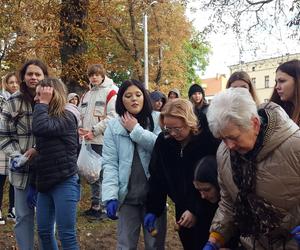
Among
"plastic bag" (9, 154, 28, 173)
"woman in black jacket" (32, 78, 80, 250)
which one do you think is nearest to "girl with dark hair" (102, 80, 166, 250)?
"woman in black jacket" (32, 78, 80, 250)

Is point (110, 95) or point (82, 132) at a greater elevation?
point (110, 95)

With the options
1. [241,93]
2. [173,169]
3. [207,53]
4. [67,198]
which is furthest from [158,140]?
[207,53]

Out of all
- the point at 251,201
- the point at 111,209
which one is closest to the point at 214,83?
the point at 111,209

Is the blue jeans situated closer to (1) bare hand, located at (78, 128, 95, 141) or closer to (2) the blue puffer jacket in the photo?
(2) the blue puffer jacket

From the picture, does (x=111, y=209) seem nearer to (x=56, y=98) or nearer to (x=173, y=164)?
(x=173, y=164)

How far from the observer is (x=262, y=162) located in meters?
2.41

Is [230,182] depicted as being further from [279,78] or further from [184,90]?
[184,90]

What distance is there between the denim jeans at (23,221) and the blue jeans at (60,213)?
237mm

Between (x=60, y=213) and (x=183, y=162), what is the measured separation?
117cm

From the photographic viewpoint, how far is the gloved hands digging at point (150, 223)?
11.6ft

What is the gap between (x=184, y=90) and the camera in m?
30.2

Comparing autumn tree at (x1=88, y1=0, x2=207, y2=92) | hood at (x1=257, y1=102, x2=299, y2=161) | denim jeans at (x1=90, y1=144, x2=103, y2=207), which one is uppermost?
autumn tree at (x1=88, y1=0, x2=207, y2=92)

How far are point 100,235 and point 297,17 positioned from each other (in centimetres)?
777

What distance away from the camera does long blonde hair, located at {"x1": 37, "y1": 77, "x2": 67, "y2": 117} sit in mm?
3895
